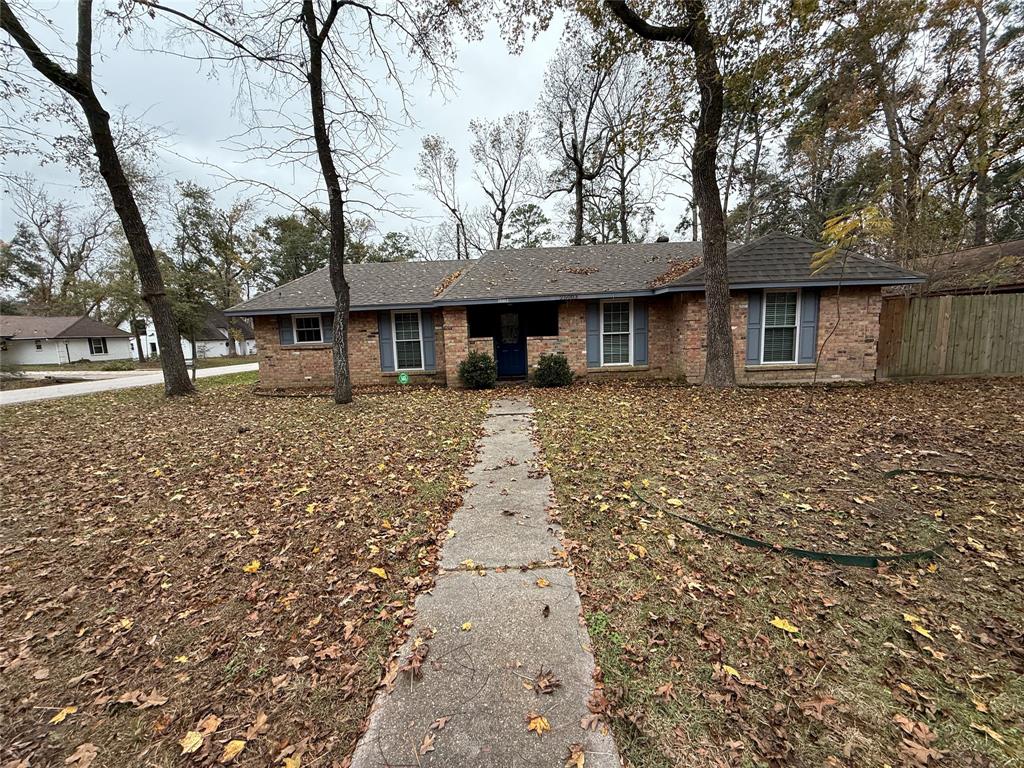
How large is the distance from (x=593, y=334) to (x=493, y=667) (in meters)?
9.58

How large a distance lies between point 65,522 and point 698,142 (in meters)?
11.1

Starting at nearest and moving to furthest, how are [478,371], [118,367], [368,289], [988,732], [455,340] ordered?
[988,732]
[478,371]
[455,340]
[368,289]
[118,367]

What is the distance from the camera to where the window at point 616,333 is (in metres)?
10.9

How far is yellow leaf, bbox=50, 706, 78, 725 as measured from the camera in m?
1.95

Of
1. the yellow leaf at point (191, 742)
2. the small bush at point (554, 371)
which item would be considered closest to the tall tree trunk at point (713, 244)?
the small bush at point (554, 371)

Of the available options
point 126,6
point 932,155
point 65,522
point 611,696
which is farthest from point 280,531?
point 932,155

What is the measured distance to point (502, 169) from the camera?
2608 cm

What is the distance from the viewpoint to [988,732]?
1730 millimetres

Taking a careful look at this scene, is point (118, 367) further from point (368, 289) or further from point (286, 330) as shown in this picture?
point (368, 289)

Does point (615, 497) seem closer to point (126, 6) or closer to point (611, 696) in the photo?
point (611, 696)

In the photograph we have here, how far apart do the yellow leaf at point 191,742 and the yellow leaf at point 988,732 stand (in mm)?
3422

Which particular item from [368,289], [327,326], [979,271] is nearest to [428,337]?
[368,289]

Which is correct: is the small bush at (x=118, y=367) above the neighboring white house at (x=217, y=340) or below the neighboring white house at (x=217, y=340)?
below

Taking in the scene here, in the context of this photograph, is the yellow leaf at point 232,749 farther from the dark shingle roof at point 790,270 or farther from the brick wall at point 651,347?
the dark shingle roof at point 790,270
